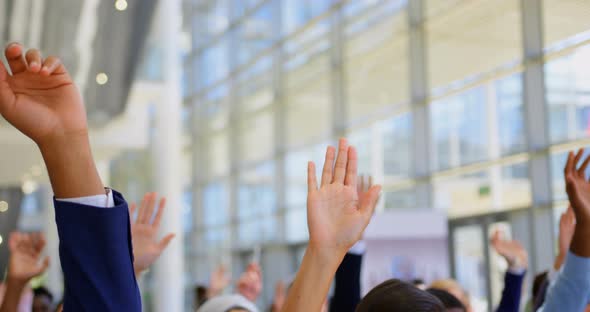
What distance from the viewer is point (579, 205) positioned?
2.11 metres

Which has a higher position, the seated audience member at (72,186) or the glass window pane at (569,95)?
the glass window pane at (569,95)

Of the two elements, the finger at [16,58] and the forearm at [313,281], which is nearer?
the finger at [16,58]

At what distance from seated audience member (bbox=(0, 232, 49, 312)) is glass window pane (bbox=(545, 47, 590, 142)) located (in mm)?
8431

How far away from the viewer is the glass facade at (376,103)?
10.9 metres

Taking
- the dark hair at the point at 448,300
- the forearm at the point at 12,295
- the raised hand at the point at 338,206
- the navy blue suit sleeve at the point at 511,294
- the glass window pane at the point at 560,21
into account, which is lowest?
the navy blue suit sleeve at the point at 511,294

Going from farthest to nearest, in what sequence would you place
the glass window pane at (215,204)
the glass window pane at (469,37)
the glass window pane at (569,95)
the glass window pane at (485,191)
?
the glass window pane at (215,204)
the glass window pane at (469,37)
the glass window pane at (485,191)
the glass window pane at (569,95)

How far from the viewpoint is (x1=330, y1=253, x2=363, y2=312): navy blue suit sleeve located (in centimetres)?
263

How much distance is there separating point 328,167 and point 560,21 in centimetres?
919

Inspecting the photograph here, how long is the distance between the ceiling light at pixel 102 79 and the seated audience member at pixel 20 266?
3.80 meters

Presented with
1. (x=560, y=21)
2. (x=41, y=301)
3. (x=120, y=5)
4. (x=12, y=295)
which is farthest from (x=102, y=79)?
(x=560, y=21)

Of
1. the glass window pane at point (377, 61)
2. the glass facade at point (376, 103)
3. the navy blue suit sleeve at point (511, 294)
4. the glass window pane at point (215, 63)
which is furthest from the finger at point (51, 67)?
the glass window pane at point (215, 63)

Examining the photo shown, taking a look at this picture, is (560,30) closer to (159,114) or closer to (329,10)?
(159,114)

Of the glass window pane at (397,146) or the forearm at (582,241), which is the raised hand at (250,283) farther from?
the glass window pane at (397,146)

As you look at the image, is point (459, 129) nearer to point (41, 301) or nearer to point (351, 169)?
point (41, 301)
